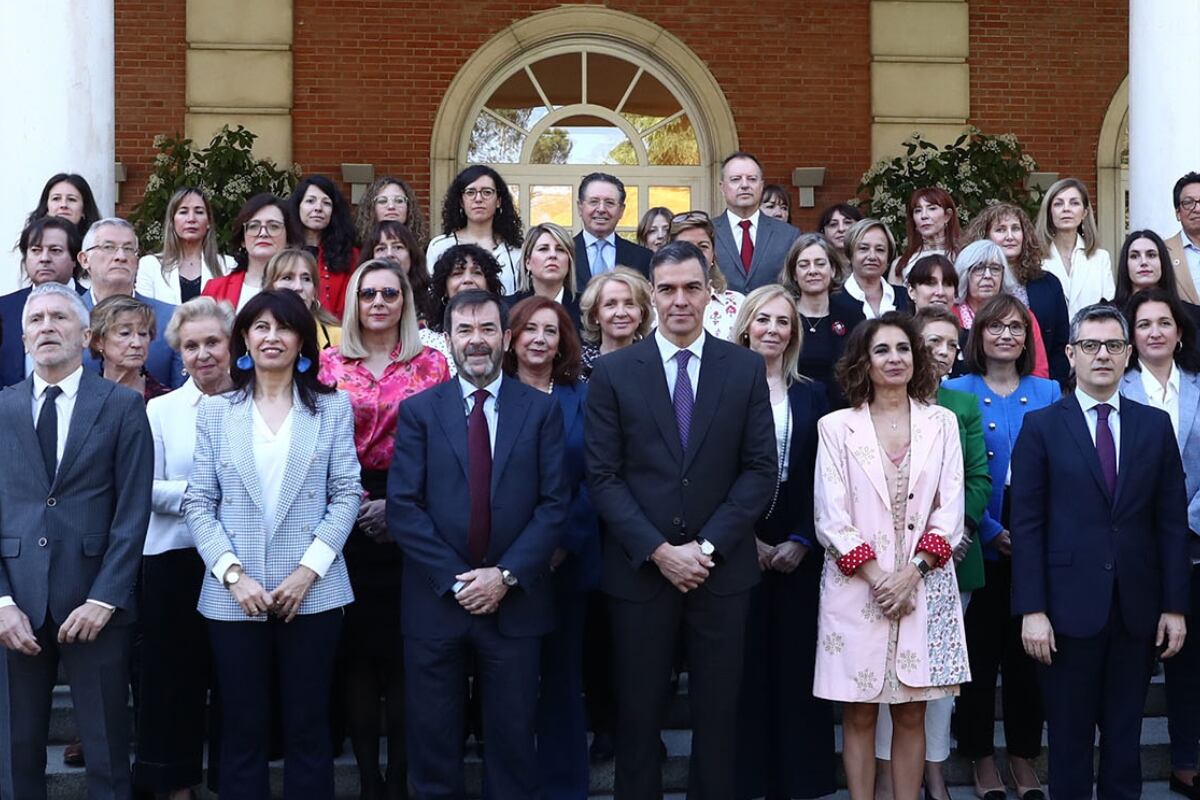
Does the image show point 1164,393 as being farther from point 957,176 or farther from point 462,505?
point 957,176

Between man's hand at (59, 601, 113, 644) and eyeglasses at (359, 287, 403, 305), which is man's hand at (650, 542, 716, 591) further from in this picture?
man's hand at (59, 601, 113, 644)

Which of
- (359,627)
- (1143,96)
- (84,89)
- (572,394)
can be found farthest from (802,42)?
(359,627)

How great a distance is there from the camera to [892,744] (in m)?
5.16

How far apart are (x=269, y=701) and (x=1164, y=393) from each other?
3486mm

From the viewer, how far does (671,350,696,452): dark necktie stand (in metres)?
4.93

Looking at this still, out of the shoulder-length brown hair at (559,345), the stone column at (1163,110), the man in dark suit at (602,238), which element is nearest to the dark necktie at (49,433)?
the shoulder-length brown hair at (559,345)

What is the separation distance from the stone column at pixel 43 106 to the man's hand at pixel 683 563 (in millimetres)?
3753

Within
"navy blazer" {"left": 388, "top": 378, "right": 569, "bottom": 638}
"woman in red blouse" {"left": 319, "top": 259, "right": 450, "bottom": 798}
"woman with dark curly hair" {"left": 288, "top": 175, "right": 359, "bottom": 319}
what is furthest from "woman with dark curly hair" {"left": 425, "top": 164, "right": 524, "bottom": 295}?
"navy blazer" {"left": 388, "top": 378, "right": 569, "bottom": 638}

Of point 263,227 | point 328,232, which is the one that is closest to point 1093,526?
point 263,227

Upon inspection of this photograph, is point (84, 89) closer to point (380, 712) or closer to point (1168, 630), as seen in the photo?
point (380, 712)

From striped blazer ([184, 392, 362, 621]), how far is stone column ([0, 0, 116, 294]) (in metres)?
2.59

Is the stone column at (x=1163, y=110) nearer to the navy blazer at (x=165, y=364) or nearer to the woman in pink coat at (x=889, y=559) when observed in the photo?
the woman in pink coat at (x=889, y=559)

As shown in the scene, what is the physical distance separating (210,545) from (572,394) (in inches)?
54.8

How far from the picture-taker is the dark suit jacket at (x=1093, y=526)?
5.15 metres
